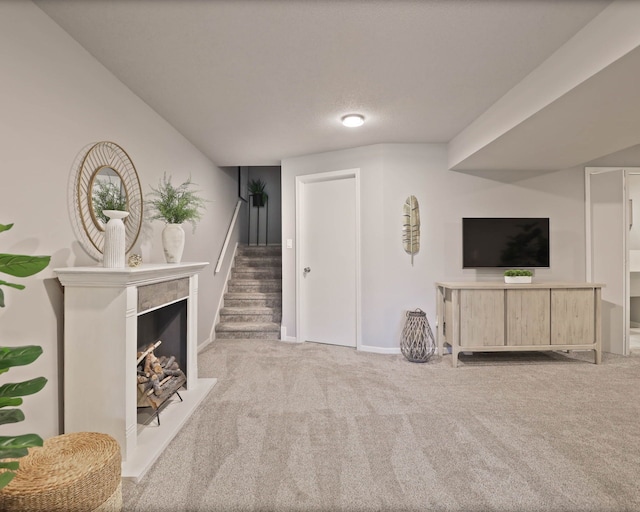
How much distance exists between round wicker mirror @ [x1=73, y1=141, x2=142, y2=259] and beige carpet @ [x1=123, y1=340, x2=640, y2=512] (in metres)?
1.33

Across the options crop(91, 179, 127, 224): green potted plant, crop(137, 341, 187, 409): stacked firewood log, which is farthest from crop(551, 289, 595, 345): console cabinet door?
crop(91, 179, 127, 224): green potted plant

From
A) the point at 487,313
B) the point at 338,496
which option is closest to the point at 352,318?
the point at 487,313

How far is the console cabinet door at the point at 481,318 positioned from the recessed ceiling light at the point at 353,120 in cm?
186

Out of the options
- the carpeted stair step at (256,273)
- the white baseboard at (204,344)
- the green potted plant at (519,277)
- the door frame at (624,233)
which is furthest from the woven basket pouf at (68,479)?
the door frame at (624,233)

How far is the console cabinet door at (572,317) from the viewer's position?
11.6 ft

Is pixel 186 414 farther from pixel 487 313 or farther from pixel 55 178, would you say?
pixel 487 313

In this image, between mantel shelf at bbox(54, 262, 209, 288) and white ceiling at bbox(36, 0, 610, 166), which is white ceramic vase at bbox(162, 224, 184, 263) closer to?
mantel shelf at bbox(54, 262, 209, 288)

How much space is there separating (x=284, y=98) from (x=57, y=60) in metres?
1.42

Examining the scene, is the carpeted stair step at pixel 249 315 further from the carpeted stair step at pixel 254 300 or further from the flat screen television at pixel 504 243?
the flat screen television at pixel 504 243

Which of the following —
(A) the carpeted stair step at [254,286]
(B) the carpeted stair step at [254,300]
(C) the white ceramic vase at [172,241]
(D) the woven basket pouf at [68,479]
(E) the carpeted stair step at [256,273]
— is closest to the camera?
(D) the woven basket pouf at [68,479]

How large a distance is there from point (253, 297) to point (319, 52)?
12.2ft

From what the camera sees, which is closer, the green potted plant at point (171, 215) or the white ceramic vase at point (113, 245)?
the white ceramic vase at point (113, 245)

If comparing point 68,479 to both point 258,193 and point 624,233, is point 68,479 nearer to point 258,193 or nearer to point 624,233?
point 624,233

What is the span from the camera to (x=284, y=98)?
9.09ft
